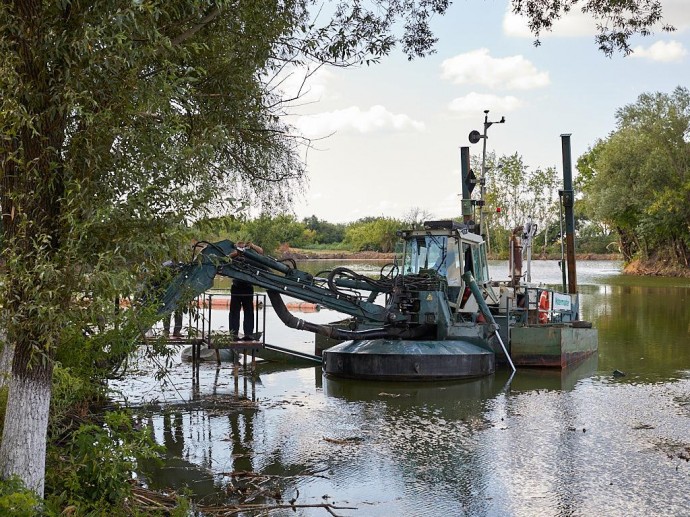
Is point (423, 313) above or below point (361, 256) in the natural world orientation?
below

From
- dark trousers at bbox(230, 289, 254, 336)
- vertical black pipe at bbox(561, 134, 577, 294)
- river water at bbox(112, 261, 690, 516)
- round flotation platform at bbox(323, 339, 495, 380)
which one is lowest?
river water at bbox(112, 261, 690, 516)

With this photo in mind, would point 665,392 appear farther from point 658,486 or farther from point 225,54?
point 225,54

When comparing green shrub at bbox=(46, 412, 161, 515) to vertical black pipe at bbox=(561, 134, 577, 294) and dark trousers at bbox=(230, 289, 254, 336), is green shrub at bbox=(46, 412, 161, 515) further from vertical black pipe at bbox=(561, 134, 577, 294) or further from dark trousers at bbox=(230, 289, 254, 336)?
vertical black pipe at bbox=(561, 134, 577, 294)

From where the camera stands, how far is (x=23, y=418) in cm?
577

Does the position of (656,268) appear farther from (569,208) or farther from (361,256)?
(569,208)

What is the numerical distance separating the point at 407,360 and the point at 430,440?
410 cm

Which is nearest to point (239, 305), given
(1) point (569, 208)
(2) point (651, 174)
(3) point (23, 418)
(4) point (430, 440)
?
(4) point (430, 440)

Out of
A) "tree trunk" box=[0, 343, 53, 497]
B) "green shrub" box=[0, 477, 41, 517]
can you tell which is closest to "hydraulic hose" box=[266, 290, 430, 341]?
"tree trunk" box=[0, 343, 53, 497]

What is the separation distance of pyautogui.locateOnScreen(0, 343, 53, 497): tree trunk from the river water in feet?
7.54

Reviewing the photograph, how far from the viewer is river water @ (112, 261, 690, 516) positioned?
318 inches

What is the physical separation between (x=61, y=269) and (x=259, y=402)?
24.3 ft

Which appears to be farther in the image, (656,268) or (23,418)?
(656,268)

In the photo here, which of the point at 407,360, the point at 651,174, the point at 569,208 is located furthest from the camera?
the point at 651,174

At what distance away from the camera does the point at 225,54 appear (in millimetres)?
9398
